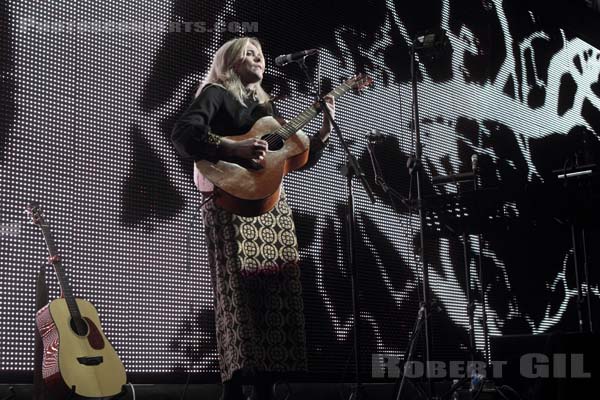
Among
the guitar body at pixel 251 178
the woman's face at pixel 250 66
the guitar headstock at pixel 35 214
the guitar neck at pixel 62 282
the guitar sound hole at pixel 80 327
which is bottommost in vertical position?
the guitar sound hole at pixel 80 327

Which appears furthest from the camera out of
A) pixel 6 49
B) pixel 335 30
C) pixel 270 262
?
pixel 335 30

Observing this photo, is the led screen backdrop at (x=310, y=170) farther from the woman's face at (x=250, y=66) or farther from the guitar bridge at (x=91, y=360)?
the woman's face at (x=250, y=66)

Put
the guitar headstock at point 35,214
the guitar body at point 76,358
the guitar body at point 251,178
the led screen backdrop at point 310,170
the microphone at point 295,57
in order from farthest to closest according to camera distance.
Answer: the led screen backdrop at point 310,170 → the microphone at point 295,57 → the guitar headstock at point 35,214 → the guitar body at point 251,178 → the guitar body at point 76,358

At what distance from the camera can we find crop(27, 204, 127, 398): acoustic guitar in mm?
3102

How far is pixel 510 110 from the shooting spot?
6.82 m

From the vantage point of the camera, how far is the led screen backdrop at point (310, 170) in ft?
12.6

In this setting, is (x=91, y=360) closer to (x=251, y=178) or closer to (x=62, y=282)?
(x=62, y=282)

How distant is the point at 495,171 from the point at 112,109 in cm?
352

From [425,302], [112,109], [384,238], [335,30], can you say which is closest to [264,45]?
[335,30]

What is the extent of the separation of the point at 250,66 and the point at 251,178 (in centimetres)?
54

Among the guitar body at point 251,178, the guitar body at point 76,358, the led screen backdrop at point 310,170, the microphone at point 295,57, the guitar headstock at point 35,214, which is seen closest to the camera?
the guitar body at point 76,358

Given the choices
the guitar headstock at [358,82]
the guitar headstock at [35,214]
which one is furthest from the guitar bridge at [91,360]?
the guitar headstock at [358,82]

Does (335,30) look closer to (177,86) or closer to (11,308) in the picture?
(177,86)

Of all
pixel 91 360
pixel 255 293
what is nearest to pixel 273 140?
pixel 255 293
